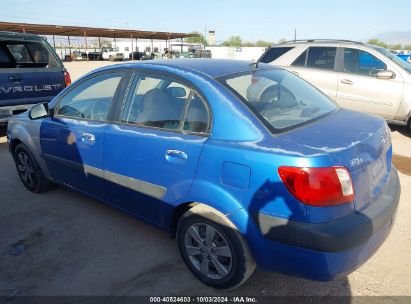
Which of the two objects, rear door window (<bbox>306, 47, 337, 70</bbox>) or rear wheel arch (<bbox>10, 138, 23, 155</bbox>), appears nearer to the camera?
rear wheel arch (<bbox>10, 138, 23, 155</bbox>)

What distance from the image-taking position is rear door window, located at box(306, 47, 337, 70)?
7.14 m

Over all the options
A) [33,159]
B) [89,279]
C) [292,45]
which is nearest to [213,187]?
[89,279]

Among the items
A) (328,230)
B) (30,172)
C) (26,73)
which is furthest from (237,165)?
(26,73)

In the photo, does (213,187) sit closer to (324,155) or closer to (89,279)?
(324,155)

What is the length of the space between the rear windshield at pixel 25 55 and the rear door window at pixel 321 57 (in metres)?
5.11

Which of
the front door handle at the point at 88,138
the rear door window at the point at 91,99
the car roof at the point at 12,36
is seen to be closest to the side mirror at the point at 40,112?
the rear door window at the point at 91,99

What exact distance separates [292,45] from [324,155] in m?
6.10

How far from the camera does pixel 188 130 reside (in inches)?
105

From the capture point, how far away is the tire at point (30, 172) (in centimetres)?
436

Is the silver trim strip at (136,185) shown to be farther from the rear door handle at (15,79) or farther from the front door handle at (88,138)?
the rear door handle at (15,79)

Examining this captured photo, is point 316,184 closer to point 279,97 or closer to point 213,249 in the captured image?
point 213,249

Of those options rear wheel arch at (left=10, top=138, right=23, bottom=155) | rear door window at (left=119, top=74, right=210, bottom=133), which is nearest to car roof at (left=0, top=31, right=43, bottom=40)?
rear wheel arch at (left=10, top=138, right=23, bottom=155)

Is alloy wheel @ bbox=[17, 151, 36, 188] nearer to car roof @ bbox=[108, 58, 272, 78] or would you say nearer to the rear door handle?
car roof @ bbox=[108, 58, 272, 78]

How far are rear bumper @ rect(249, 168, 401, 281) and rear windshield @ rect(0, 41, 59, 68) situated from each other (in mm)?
6474
